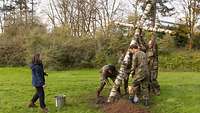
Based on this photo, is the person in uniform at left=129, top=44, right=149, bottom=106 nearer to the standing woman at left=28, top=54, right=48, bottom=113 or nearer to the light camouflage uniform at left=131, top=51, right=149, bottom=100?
the light camouflage uniform at left=131, top=51, right=149, bottom=100

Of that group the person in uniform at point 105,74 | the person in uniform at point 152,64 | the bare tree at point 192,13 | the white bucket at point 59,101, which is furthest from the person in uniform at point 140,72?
the bare tree at point 192,13

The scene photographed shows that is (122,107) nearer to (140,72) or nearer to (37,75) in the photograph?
(140,72)

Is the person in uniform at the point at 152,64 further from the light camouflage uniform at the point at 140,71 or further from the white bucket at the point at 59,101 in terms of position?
the white bucket at the point at 59,101

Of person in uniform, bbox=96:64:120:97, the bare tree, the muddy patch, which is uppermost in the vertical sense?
the bare tree

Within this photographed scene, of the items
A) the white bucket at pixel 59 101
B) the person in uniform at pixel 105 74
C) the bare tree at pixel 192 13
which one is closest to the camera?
the white bucket at pixel 59 101

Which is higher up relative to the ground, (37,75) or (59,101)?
(37,75)

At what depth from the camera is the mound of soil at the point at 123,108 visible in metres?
14.0

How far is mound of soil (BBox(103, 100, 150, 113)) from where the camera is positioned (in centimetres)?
1402

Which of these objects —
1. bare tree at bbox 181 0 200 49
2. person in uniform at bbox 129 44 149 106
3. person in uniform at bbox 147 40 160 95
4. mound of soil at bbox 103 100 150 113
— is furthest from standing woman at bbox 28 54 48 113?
bare tree at bbox 181 0 200 49

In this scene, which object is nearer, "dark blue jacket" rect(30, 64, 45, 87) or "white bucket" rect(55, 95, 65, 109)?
"dark blue jacket" rect(30, 64, 45, 87)

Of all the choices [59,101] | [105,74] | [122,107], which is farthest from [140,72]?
[59,101]

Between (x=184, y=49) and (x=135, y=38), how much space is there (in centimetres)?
3125

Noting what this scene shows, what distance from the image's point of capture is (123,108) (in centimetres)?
1418

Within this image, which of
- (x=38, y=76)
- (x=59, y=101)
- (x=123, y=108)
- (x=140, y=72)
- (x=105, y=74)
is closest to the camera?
(x=123, y=108)
